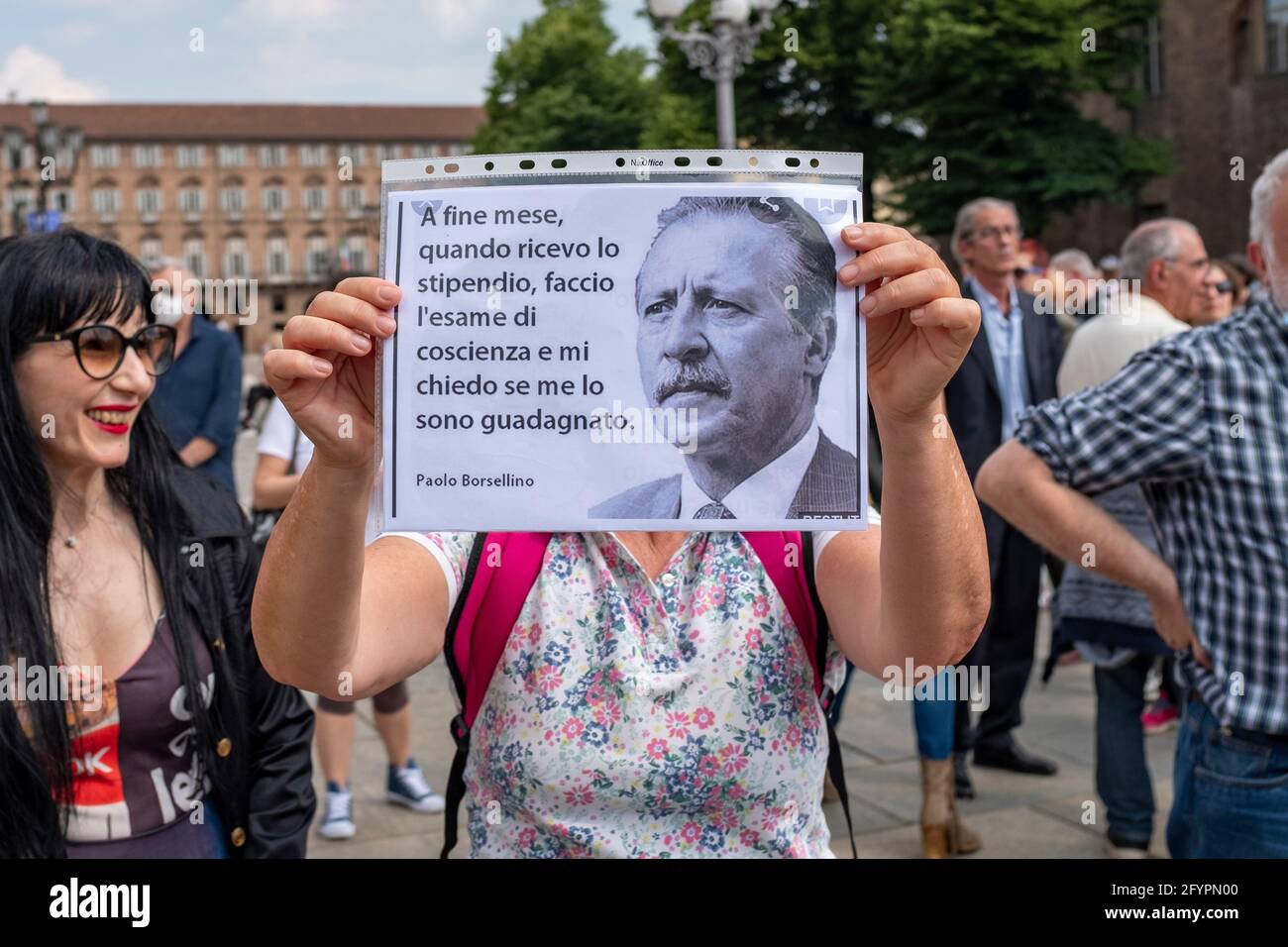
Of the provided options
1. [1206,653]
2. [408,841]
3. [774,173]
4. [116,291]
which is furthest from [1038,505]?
[408,841]

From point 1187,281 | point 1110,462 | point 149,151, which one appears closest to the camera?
point 1110,462

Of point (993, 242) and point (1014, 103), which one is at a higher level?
point (1014, 103)

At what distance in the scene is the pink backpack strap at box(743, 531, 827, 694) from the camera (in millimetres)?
1854

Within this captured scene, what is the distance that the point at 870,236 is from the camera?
1.51 meters

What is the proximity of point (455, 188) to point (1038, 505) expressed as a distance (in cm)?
179

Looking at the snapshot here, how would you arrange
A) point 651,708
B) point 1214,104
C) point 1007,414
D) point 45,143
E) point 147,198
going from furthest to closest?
point 147,198
point 1214,104
point 45,143
point 1007,414
point 651,708

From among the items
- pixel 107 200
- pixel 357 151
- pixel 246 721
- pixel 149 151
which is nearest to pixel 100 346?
pixel 246 721

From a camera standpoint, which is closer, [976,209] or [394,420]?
[394,420]

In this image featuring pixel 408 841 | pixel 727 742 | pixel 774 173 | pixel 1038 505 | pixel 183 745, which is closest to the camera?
pixel 774 173

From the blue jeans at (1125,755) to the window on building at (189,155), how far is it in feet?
366

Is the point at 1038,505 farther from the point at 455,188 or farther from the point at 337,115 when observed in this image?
the point at 337,115

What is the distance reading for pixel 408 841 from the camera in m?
5.11

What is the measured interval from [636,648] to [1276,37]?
3176 cm

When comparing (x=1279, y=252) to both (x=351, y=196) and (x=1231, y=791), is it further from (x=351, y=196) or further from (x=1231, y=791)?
(x=351, y=196)
